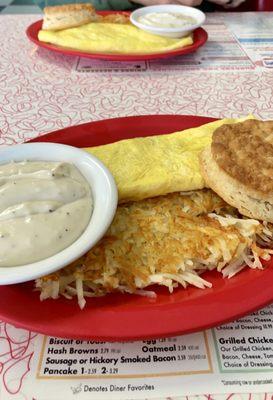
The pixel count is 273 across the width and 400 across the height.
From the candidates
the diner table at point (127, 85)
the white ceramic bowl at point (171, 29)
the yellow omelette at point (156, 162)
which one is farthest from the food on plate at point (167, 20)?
the yellow omelette at point (156, 162)

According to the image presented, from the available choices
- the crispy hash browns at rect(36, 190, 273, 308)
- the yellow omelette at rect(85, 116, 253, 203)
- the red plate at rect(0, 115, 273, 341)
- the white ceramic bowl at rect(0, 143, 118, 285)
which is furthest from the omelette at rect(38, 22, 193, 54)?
the red plate at rect(0, 115, 273, 341)

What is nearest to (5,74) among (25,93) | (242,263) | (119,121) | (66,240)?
(25,93)

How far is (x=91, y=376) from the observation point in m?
0.76

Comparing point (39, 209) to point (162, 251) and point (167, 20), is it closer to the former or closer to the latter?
point (162, 251)

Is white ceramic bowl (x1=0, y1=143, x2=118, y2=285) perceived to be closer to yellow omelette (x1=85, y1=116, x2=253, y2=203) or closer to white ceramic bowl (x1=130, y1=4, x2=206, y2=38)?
yellow omelette (x1=85, y1=116, x2=253, y2=203)

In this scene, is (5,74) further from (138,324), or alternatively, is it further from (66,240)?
(138,324)

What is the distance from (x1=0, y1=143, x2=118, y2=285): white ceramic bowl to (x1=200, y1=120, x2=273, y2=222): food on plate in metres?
0.26

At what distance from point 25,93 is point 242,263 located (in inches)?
49.6

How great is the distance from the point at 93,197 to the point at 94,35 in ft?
4.20

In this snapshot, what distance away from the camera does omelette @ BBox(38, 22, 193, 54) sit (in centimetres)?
193

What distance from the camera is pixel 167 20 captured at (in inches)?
84.5

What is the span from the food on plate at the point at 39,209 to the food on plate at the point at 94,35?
108 cm

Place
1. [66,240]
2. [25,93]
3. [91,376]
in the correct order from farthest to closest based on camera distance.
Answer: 1. [25,93]
2. [66,240]
3. [91,376]

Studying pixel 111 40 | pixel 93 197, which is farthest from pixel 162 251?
pixel 111 40
